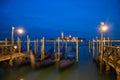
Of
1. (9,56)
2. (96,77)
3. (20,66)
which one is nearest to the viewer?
(96,77)

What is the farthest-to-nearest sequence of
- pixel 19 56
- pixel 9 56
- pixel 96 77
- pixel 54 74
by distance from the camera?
Answer: pixel 19 56 → pixel 9 56 → pixel 54 74 → pixel 96 77

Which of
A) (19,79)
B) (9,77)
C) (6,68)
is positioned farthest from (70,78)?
(6,68)

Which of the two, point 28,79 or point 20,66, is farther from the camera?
point 20,66

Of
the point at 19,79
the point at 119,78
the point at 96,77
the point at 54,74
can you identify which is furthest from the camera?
the point at 54,74

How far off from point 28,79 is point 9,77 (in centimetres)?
154

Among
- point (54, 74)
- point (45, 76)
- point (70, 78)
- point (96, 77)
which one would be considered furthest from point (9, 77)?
point (96, 77)

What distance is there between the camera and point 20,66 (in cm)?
1455

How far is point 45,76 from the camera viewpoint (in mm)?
11938

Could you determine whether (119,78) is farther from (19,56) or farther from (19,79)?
(19,56)

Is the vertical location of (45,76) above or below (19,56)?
below

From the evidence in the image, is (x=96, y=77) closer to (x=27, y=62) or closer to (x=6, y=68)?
(x=27, y=62)

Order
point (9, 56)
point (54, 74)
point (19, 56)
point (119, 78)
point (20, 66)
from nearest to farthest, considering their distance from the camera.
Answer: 1. point (119, 78)
2. point (54, 74)
3. point (9, 56)
4. point (20, 66)
5. point (19, 56)

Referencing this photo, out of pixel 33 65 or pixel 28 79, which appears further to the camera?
pixel 33 65

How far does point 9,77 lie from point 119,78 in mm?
7324
